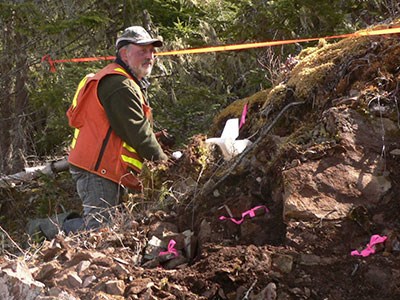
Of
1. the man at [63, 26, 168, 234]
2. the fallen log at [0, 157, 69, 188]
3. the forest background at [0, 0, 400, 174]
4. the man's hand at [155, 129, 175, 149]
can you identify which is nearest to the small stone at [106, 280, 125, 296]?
the man at [63, 26, 168, 234]

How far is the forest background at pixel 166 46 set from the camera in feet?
28.3

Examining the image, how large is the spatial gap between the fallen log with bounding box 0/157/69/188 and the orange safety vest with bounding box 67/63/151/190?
10.3 feet

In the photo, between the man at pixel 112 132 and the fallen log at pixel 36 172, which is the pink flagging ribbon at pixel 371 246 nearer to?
the man at pixel 112 132

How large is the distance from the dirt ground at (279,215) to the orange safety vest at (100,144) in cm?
30

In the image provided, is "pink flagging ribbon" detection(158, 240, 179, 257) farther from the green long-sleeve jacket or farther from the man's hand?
the man's hand

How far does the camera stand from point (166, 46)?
953 centimetres

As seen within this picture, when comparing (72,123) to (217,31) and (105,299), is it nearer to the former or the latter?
(105,299)

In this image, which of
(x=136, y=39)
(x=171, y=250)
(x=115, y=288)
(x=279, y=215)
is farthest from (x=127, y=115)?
(x=115, y=288)

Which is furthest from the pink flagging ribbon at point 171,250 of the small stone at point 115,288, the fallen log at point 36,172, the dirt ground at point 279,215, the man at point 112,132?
the fallen log at point 36,172

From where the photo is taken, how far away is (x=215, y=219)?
4.67m

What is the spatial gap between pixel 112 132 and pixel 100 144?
0.46 ft

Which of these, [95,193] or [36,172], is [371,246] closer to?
[95,193]

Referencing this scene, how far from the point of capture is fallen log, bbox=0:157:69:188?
29.8 ft

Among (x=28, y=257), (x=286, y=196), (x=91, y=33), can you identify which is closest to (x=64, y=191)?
(x=91, y=33)
